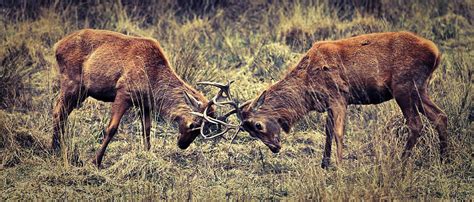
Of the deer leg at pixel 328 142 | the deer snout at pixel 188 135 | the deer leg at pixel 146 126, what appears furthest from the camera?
the deer leg at pixel 146 126

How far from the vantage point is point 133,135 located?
10.9m

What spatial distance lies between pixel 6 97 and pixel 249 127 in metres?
3.53

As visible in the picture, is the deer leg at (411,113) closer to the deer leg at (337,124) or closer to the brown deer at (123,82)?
the deer leg at (337,124)

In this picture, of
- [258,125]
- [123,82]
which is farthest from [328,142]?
[123,82]

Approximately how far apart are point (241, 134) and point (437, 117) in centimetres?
254

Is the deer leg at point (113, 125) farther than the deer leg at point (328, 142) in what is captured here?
No

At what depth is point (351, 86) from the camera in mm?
9812

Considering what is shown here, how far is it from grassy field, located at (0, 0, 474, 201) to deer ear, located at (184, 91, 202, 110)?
0.70m

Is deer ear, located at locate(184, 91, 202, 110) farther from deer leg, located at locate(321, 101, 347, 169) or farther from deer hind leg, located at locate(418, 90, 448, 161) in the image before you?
deer hind leg, located at locate(418, 90, 448, 161)

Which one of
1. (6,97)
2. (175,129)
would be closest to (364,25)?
(175,129)

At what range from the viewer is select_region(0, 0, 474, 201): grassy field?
884 centimetres


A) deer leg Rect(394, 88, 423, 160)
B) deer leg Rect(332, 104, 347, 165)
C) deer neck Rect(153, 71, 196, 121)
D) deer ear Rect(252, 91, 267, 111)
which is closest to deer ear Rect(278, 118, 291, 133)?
deer ear Rect(252, 91, 267, 111)

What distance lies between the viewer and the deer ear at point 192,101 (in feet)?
32.2

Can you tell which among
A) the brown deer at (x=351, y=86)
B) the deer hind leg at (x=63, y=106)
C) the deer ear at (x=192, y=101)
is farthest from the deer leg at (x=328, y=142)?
the deer hind leg at (x=63, y=106)
